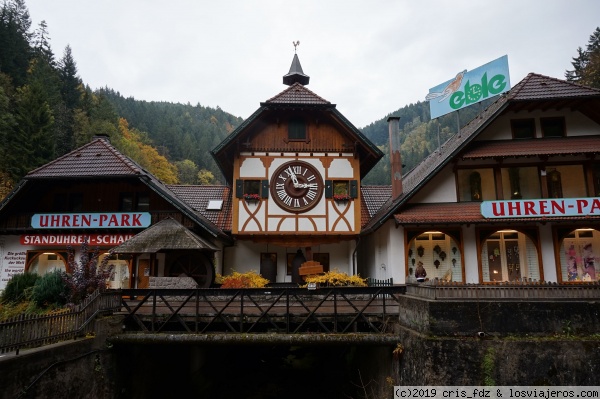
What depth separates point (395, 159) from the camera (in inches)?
745

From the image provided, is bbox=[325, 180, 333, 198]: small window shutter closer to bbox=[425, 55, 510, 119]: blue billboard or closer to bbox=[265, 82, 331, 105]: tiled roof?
bbox=[265, 82, 331, 105]: tiled roof

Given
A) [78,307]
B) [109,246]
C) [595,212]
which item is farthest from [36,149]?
[595,212]

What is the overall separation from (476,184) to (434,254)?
3826 mm

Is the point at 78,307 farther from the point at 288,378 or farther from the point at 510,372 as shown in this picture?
the point at 510,372

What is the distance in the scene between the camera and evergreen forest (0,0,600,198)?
3369 centimetres

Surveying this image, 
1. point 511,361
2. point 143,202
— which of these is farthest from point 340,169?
point 511,361

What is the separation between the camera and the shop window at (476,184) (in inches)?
683

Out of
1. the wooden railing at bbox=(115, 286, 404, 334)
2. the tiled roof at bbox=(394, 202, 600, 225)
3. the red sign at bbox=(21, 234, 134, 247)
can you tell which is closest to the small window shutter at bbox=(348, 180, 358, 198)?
the tiled roof at bbox=(394, 202, 600, 225)

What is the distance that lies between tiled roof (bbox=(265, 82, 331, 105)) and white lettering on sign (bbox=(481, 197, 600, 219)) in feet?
29.6

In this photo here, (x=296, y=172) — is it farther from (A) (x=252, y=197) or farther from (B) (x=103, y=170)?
(B) (x=103, y=170)

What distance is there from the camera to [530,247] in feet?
55.2

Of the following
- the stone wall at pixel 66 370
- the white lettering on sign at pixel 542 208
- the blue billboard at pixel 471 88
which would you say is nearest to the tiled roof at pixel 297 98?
the blue billboard at pixel 471 88

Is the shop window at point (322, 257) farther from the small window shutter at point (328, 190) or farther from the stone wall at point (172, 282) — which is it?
the stone wall at point (172, 282)

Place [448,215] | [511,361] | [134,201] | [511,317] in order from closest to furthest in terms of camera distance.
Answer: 1. [511,361]
2. [511,317]
3. [448,215]
4. [134,201]
